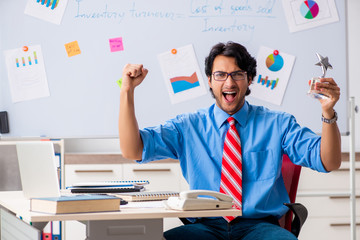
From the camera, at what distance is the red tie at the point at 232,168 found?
197cm

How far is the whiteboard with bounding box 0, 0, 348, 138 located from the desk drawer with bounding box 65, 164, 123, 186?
258 mm

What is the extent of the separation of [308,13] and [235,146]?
1949 mm

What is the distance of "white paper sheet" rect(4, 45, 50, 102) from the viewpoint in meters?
3.65

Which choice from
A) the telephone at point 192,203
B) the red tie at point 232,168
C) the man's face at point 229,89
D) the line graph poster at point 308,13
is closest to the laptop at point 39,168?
the telephone at point 192,203

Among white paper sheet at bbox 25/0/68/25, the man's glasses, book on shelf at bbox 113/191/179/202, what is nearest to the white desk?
book on shelf at bbox 113/191/179/202

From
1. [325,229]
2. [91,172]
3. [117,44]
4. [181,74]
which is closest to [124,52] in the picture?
[117,44]

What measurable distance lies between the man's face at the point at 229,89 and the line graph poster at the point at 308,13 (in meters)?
1.68

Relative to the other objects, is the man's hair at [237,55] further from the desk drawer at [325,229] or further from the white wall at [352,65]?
the white wall at [352,65]

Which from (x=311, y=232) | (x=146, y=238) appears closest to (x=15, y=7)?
(x=311, y=232)

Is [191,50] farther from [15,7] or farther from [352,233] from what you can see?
[352,233]

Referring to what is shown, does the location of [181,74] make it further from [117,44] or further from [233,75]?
[233,75]

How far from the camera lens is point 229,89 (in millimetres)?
2109

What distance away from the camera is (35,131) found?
11.9 feet

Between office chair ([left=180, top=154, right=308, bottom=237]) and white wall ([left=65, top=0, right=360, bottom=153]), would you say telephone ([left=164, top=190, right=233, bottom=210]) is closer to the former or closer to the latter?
office chair ([left=180, top=154, right=308, bottom=237])
